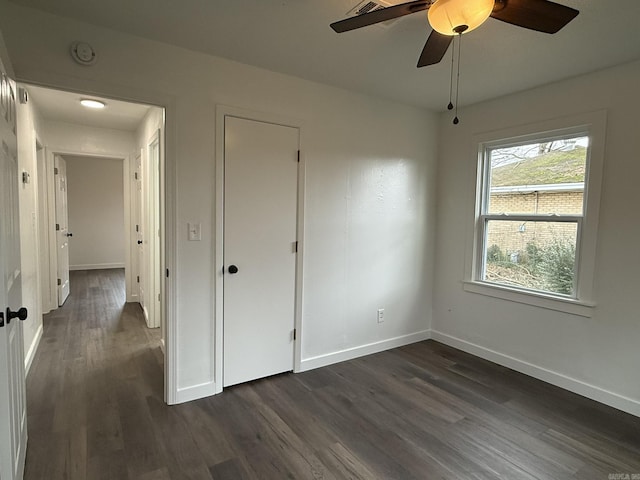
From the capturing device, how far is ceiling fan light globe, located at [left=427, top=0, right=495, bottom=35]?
1.31 meters

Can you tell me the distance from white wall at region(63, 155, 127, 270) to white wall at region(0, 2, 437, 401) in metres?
5.93

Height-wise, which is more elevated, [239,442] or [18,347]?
[18,347]

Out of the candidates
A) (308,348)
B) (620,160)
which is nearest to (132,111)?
(308,348)

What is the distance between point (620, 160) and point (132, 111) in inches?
178

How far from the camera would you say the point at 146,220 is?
168 inches

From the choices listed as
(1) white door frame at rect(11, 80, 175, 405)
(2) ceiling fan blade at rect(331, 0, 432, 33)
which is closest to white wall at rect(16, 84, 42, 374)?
(1) white door frame at rect(11, 80, 175, 405)

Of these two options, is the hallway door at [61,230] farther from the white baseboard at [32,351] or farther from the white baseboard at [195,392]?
the white baseboard at [195,392]

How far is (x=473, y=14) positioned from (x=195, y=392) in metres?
2.73

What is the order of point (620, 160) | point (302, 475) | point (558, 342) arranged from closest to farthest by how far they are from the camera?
point (302, 475)
point (620, 160)
point (558, 342)

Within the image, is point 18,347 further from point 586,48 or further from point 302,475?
point 586,48

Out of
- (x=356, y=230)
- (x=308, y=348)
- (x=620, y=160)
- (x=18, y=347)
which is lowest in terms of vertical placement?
(x=308, y=348)

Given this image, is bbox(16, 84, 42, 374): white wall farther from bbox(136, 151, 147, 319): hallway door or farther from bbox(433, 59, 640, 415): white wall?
bbox(433, 59, 640, 415): white wall

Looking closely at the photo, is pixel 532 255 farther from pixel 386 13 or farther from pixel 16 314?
pixel 16 314

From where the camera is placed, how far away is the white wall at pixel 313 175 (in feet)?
6.98
